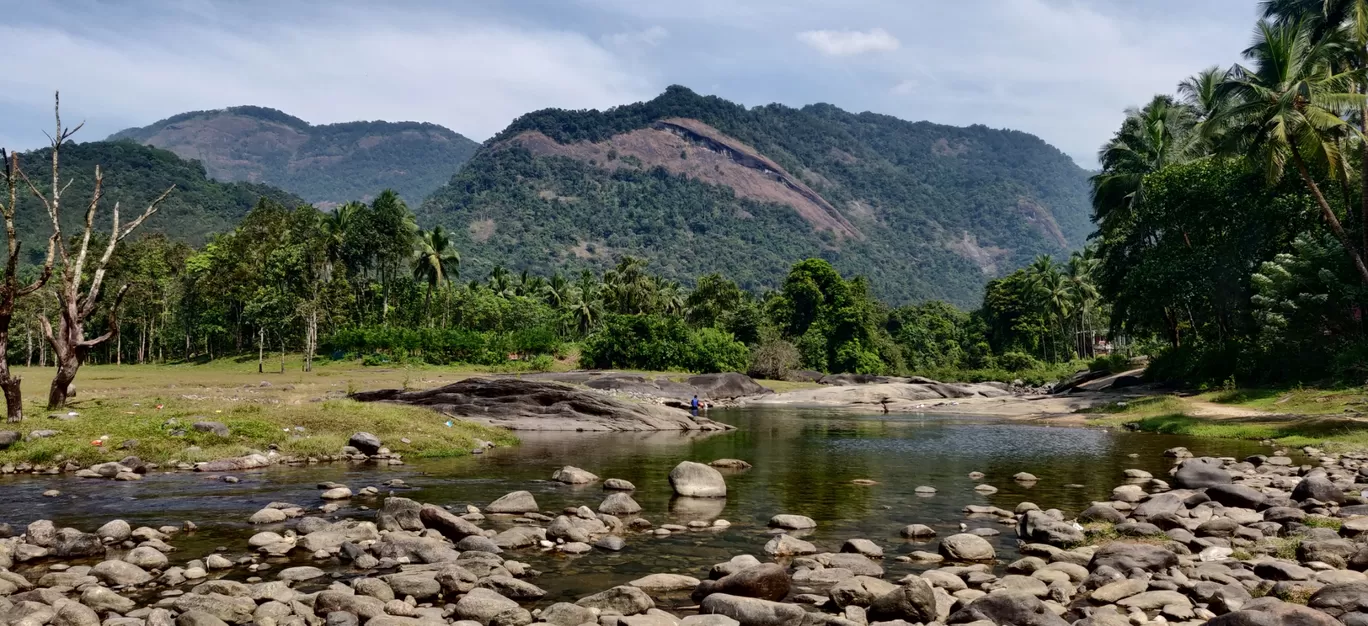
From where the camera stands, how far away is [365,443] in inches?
1107

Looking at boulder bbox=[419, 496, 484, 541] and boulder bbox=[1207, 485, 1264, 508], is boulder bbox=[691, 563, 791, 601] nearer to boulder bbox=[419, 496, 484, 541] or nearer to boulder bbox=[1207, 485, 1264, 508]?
boulder bbox=[419, 496, 484, 541]

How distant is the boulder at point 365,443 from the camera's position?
28141 mm

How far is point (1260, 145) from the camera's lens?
37.2 m

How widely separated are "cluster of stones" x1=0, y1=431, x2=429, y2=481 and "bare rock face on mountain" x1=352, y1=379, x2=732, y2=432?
11154mm

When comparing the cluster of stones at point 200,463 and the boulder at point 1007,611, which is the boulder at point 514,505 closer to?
the cluster of stones at point 200,463

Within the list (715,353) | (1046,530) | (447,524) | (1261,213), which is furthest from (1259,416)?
(715,353)

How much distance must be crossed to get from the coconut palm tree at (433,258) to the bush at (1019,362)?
→ 7274 cm

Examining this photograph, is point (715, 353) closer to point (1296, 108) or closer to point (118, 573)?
point (1296, 108)

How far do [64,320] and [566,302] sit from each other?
102618mm

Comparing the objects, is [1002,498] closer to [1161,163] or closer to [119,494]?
[119,494]

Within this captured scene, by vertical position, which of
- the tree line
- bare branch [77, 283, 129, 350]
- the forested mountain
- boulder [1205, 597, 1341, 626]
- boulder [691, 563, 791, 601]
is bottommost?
boulder [691, 563, 791, 601]

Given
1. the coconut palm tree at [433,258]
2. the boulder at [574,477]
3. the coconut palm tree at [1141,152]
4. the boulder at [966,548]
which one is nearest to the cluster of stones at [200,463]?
the boulder at [574,477]

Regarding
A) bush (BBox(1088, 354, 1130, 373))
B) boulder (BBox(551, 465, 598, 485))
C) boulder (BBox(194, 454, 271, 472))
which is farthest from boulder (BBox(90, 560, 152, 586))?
bush (BBox(1088, 354, 1130, 373))

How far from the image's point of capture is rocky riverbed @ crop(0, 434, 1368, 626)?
1062cm
